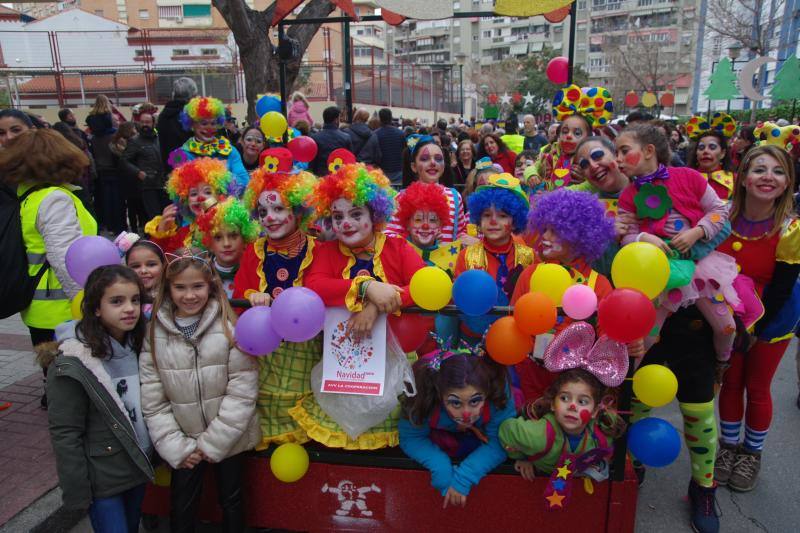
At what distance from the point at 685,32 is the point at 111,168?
55.7 m

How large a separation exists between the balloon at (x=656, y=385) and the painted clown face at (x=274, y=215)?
193 cm

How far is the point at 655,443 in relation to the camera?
7.61 feet

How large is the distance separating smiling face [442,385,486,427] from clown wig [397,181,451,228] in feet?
4.96

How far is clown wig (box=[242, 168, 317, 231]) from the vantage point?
10.1 ft

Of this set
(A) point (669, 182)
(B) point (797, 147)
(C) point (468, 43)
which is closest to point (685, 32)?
(C) point (468, 43)

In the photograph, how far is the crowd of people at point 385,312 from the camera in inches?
95.0

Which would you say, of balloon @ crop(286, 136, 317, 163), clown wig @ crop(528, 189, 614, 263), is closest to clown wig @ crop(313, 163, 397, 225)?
clown wig @ crop(528, 189, 614, 263)

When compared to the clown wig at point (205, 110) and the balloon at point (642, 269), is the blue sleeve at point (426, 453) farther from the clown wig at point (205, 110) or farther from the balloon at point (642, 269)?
the clown wig at point (205, 110)

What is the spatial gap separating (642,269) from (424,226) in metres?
1.74

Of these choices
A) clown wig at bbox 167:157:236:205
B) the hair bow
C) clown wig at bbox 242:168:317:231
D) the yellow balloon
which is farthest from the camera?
the hair bow

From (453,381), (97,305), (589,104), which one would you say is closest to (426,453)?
(453,381)

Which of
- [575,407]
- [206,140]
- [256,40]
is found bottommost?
[575,407]

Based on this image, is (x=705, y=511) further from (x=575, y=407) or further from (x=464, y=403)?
(x=464, y=403)

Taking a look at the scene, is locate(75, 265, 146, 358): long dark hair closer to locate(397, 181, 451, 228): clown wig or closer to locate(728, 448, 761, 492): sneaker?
locate(397, 181, 451, 228): clown wig
